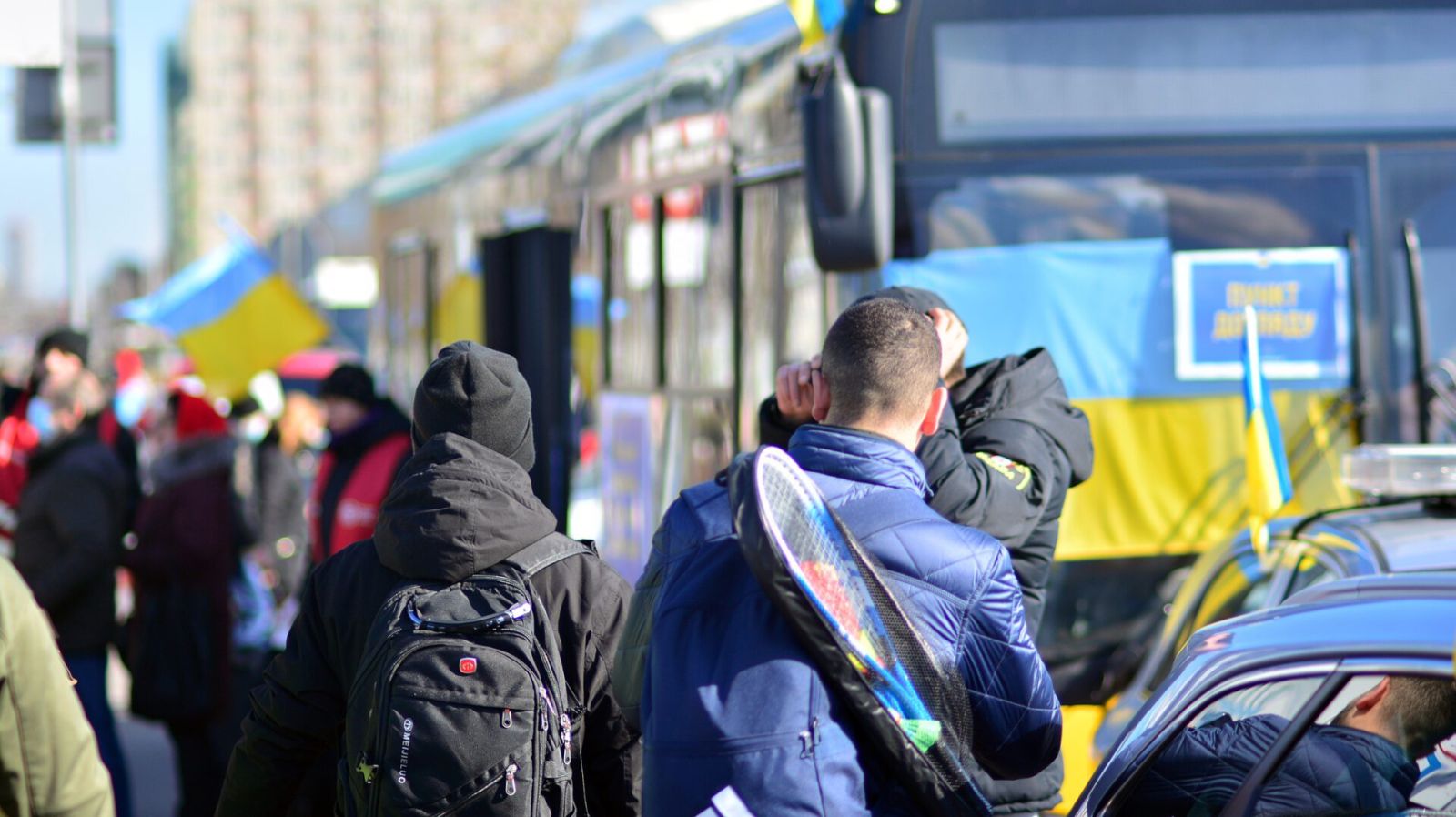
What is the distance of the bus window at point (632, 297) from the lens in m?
7.56

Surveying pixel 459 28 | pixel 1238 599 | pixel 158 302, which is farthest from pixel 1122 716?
pixel 459 28

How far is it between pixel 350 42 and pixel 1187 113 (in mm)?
100986

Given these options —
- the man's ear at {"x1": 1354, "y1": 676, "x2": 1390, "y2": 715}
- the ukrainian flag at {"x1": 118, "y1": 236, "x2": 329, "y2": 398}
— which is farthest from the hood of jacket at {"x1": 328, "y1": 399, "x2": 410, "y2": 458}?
the ukrainian flag at {"x1": 118, "y1": 236, "x2": 329, "y2": 398}

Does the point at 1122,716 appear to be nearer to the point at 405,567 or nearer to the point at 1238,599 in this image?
the point at 1238,599

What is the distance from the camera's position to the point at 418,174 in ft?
42.2

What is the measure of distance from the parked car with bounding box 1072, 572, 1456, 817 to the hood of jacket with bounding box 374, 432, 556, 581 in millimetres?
1069

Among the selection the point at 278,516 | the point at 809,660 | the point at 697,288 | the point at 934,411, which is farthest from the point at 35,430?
the point at 809,660

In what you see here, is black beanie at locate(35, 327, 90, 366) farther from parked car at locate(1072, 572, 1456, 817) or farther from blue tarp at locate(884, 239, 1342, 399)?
parked car at locate(1072, 572, 1456, 817)

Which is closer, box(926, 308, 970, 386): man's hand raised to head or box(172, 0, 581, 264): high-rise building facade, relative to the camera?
box(926, 308, 970, 386): man's hand raised to head

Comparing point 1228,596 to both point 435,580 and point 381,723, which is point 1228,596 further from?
point 381,723

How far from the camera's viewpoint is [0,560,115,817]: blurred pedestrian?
2.77 meters

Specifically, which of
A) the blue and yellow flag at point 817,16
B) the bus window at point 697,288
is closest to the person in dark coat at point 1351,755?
the blue and yellow flag at point 817,16

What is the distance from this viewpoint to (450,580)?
318cm

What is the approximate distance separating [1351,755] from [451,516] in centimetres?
148
